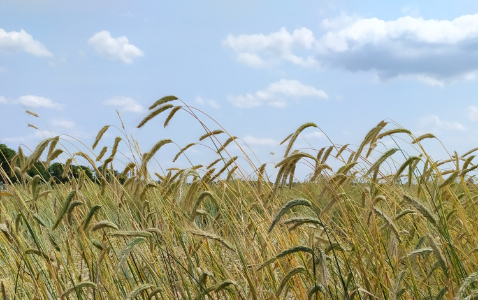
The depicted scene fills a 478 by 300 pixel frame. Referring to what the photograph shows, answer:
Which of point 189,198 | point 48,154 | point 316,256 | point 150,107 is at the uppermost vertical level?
point 150,107

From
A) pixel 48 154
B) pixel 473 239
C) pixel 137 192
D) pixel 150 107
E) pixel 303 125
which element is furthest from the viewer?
pixel 137 192

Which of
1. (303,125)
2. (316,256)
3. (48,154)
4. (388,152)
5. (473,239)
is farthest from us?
(48,154)

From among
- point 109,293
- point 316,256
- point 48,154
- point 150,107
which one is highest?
point 150,107

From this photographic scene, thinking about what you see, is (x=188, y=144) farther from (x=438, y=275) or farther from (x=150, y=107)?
(x=438, y=275)

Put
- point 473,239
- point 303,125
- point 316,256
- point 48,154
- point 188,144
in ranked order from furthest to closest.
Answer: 1. point 48,154
2. point 188,144
3. point 473,239
4. point 303,125
5. point 316,256

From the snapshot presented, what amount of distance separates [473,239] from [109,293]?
1.89 metres

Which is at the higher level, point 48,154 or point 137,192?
point 48,154

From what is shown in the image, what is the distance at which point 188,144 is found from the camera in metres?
2.69

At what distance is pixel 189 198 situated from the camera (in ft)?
7.09

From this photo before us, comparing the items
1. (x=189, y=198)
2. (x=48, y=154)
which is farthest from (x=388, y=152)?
(x=48, y=154)

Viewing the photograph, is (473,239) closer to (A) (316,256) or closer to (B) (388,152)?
(B) (388,152)

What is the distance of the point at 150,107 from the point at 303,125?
76cm

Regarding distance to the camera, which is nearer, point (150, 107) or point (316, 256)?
point (316, 256)

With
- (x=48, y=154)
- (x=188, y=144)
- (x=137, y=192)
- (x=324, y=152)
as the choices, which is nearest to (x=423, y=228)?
(x=324, y=152)
